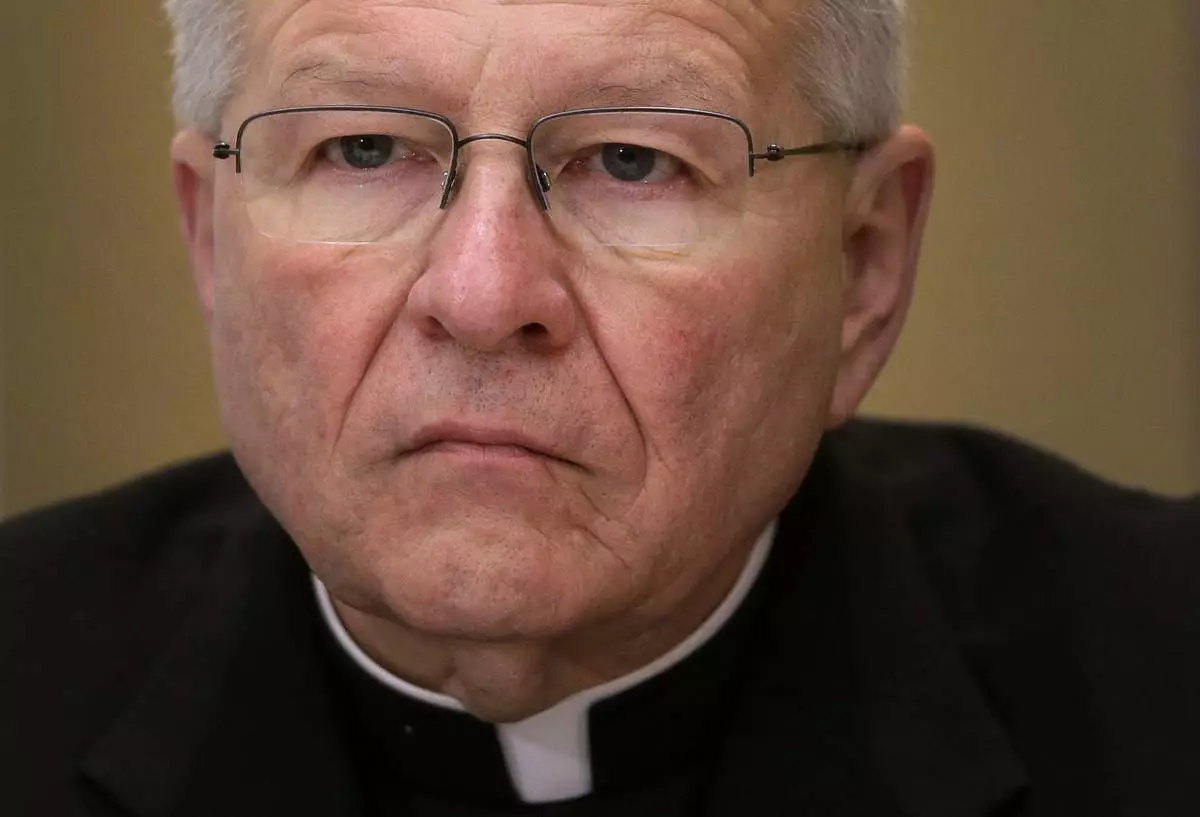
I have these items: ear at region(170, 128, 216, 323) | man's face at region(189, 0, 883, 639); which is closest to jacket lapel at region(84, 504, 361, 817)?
man's face at region(189, 0, 883, 639)

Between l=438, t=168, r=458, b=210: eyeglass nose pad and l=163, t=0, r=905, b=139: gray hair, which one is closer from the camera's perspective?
l=438, t=168, r=458, b=210: eyeglass nose pad

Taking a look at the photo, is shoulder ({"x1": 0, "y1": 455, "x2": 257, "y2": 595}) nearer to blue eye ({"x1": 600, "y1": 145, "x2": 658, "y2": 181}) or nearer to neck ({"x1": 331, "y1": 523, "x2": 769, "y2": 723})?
neck ({"x1": 331, "y1": 523, "x2": 769, "y2": 723})

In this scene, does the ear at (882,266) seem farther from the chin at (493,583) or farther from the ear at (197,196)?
the ear at (197,196)

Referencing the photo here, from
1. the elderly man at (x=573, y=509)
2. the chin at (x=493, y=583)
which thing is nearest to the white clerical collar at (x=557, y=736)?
the elderly man at (x=573, y=509)

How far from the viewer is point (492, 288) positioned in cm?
101

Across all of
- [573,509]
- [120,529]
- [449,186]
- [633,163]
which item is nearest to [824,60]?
[633,163]

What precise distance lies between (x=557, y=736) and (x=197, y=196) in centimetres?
72

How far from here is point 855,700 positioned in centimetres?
136

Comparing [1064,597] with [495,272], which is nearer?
[495,272]

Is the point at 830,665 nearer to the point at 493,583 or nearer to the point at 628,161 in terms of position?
the point at 493,583

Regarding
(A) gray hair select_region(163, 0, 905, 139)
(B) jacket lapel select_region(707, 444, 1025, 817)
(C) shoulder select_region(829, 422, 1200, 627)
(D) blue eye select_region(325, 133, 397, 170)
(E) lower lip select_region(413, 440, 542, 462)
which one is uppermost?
(A) gray hair select_region(163, 0, 905, 139)

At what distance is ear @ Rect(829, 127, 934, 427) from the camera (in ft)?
4.41

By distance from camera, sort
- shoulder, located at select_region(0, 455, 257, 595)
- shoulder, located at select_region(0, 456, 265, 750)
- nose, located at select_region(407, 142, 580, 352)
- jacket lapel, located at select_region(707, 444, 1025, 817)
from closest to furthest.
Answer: nose, located at select_region(407, 142, 580, 352) → jacket lapel, located at select_region(707, 444, 1025, 817) → shoulder, located at select_region(0, 456, 265, 750) → shoulder, located at select_region(0, 455, 257, 595)

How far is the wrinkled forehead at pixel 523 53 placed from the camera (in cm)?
105
